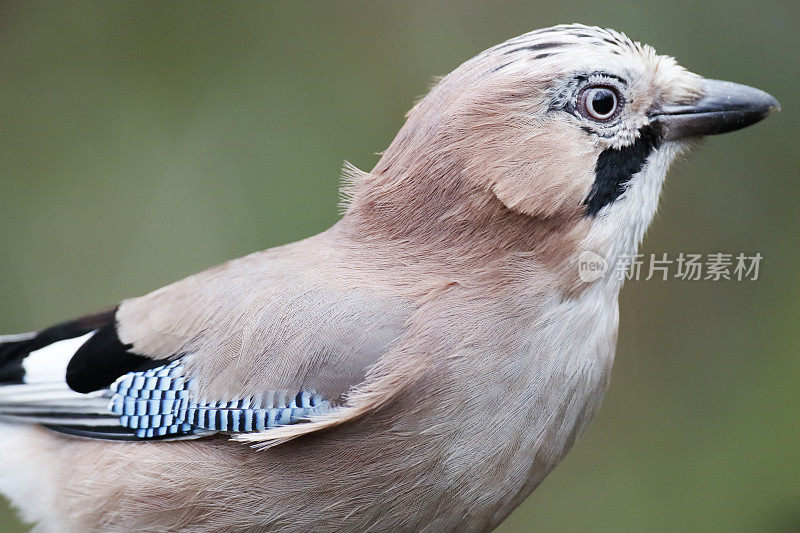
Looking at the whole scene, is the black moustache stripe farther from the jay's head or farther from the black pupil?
the black pupil

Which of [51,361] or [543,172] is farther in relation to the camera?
[51,361]

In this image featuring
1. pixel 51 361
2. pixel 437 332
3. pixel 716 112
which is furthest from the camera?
pixel 51 361

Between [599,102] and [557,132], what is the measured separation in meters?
0.14

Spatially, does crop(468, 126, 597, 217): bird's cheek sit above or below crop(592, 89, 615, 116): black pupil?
below

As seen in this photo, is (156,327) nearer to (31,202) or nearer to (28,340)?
(28,340)

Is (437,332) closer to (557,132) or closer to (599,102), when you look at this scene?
(557,132)

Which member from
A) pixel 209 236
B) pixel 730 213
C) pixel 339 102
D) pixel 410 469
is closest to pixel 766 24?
pixel 730 213

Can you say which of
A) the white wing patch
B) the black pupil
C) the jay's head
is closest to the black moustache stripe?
the jay's head

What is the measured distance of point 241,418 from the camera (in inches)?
94.0

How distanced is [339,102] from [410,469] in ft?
10.2

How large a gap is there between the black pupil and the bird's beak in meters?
0.18

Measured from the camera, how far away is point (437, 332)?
7.65 ft

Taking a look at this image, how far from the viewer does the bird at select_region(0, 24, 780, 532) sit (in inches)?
90.3

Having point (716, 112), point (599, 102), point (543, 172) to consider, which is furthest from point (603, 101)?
point (716, 112)
